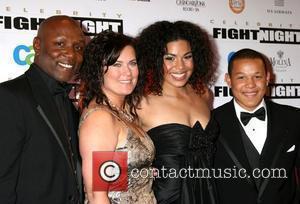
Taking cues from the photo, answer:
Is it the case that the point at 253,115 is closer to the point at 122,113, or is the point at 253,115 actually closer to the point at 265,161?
the point at 265,161

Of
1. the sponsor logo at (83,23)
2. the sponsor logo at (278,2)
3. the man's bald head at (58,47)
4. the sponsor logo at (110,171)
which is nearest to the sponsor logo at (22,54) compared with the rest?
the sponsor logo at (83,23)

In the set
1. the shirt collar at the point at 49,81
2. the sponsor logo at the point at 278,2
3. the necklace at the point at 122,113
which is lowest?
the necklace at the point at 122,113

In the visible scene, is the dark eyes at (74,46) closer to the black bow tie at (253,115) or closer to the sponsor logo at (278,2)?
the black bow tie at (253,115)

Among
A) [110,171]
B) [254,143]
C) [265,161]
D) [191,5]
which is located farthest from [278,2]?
[110,171]

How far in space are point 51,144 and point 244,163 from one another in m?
1.20

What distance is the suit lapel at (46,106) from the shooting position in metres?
1.82

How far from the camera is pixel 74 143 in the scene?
2.03 metres

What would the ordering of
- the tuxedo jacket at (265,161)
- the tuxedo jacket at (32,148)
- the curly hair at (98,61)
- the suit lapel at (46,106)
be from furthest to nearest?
1. the tuxedo jacket at (265,161)
2. the curly hair at (98,61)
3. the suit lapel at (46,106)
4. the tuxedo jacket at (32,148)

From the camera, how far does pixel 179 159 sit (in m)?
2.41

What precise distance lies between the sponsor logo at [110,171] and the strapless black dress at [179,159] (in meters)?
0.42

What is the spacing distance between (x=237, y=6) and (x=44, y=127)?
2558 mm

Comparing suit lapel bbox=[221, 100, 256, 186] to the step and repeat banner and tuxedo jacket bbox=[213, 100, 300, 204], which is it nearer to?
tuxedo jacket bbox=[213, 100, 300, 204]

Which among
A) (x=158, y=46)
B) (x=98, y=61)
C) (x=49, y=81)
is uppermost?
(x=158, y=46)

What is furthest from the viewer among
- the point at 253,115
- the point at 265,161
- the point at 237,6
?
the point at 237,6
